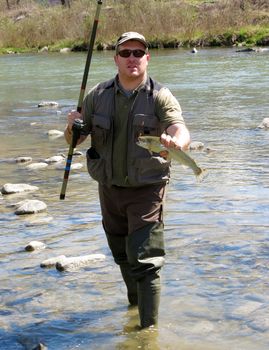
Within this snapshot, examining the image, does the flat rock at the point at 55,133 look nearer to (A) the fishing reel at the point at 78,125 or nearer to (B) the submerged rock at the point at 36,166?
(B) the submerged rock at the point at 36,166

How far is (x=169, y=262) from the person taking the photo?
20.1 feet

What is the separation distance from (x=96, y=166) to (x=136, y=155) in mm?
305

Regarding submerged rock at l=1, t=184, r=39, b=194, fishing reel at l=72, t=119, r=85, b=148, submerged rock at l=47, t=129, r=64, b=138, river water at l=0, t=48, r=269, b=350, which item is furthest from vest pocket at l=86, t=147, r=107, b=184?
submerged rock at l=47, t=129, r=64, b=138

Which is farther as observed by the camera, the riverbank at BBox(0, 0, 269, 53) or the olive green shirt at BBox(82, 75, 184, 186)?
the riverbank at BBox(0, 0, 269, 53)

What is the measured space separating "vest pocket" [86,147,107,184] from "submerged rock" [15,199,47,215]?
3229 mm

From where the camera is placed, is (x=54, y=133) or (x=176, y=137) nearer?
(x=176, y=137)

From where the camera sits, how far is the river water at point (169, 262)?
15.9ft

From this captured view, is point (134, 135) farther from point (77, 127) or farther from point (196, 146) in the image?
point (196, 146)

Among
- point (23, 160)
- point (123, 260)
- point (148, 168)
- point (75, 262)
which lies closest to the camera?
point (148, 168)

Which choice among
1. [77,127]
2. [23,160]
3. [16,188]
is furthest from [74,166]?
[77,127]

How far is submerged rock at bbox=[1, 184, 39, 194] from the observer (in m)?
8.95

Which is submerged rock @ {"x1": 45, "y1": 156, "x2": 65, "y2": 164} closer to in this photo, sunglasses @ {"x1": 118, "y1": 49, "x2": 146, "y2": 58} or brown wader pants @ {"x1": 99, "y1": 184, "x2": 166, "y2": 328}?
brown wader pants @ {"x1": 99, "y1": 184, "x2": 166, "y2": 328}

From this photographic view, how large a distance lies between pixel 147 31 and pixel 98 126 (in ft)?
129

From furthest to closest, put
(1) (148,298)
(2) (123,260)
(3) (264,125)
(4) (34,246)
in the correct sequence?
(3) (264,125), (4) (34,246), (2) (123,260), (1) (148,298)
